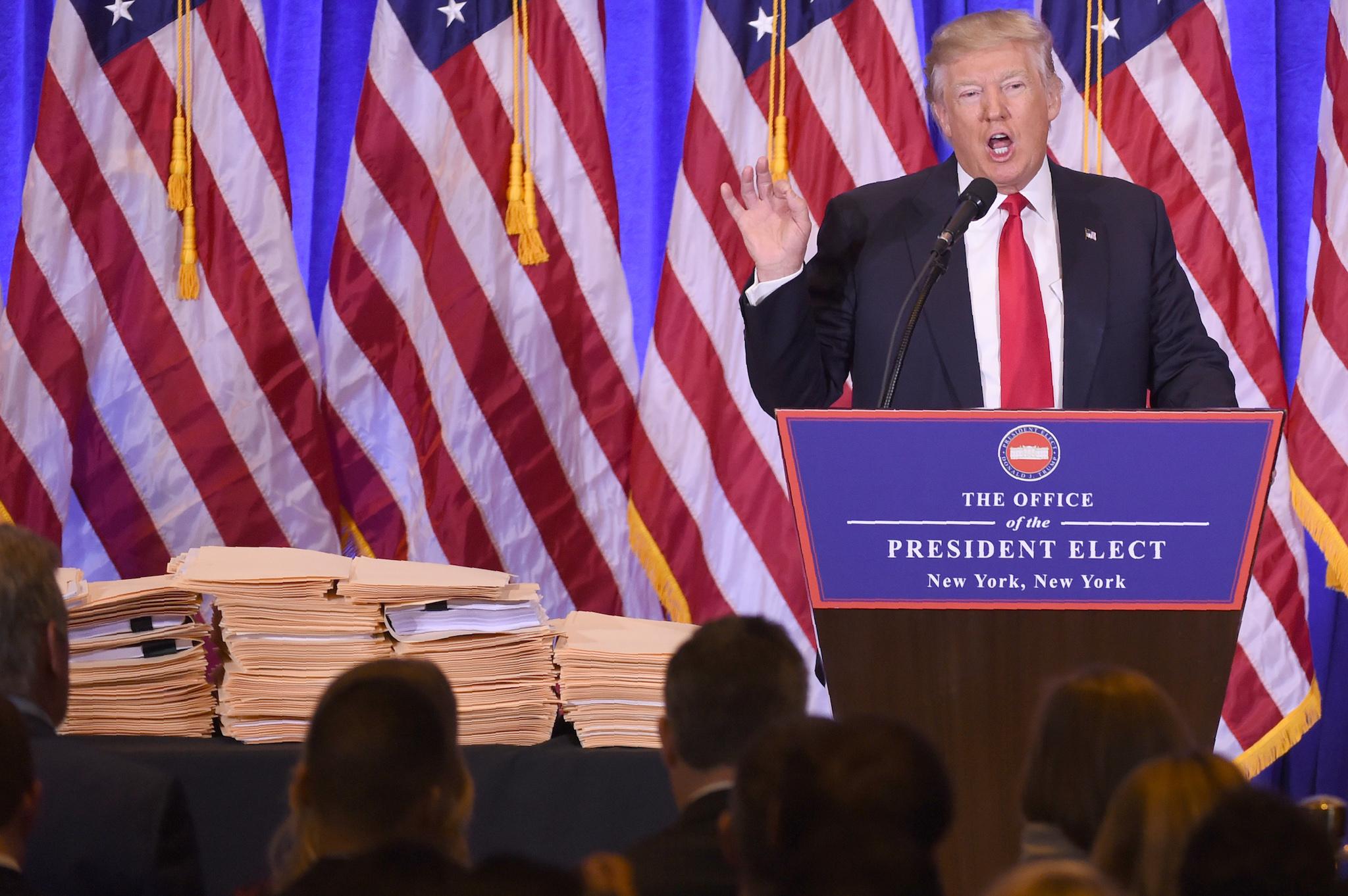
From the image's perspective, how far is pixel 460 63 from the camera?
4.76 metres

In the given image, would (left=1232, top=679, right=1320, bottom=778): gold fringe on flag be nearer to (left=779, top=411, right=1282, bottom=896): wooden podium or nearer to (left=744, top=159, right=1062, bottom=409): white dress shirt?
(left=744, top=159, right=1062, bottom=409): white dress shirt

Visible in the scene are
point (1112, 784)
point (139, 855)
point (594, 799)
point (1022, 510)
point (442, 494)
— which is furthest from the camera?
point (442, 494)

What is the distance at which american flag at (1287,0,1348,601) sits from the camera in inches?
176

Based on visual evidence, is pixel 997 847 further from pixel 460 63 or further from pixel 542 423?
pixel 460 63

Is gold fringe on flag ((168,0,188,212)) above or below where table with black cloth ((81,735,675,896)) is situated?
above

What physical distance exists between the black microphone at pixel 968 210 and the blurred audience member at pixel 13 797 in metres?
1.46

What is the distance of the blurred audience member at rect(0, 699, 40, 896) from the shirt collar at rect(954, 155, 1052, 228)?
2231mm

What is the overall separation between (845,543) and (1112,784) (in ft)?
2.31

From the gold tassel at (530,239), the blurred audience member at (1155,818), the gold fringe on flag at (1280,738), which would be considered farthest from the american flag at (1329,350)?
the blurred audience member at (1155,818)

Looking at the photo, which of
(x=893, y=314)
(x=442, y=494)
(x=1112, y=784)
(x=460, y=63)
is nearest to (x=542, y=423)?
(x=442, y=494)

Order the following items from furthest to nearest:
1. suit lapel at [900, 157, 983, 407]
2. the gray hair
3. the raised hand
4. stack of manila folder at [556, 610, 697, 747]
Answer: suit lapel at [900, 157, 983, 407] < stack of manila folder at [556, 610, 697, 747] < the raised hand < the gray hair

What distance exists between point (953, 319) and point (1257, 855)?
82.9 inches

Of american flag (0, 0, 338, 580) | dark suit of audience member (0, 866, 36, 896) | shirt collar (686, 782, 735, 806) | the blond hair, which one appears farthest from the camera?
american flag (0, 0, 338, 580)

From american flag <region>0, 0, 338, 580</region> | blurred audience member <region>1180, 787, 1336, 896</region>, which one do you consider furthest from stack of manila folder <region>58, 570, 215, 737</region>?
blurred audience member <region>1180, 787, 1336, 896</region>
